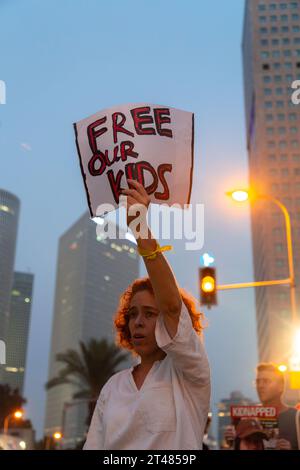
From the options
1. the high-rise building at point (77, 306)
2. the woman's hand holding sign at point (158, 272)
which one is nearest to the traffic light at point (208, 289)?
the woman's hand holding sign at point (158, 272)

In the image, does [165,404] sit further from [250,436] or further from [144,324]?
[250,436]

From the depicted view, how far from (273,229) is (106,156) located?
357ft

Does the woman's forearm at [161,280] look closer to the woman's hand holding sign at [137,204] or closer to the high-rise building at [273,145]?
the woman's hand holding sign at [137,204]

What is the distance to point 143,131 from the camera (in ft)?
9.91

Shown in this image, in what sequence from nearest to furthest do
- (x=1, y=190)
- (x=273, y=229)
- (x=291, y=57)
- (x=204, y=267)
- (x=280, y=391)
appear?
(x=1, y=190)
(x=280, y=391)
(x=204, y=267)
(x=273, y=229)
(x=291, y=57)

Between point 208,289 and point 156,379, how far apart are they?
13213mm

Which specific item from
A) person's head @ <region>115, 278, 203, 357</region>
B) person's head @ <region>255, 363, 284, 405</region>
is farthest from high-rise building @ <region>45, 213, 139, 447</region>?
person's head @ <region>115, 278, 203, 357</region>

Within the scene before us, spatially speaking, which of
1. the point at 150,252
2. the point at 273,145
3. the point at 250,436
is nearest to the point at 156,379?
the point at 150,252

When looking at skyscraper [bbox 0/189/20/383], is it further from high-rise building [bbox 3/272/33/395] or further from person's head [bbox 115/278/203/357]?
person's head [bbox 115/278/203/357]

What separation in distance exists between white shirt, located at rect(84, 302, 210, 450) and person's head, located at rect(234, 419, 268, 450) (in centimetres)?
437

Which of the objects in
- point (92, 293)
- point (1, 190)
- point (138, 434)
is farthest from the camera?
point (92, 293)

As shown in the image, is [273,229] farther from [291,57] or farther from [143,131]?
[143,131]

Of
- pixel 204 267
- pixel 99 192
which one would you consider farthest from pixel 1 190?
pixel 204 267

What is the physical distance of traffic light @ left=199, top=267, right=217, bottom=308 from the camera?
15.8 m
